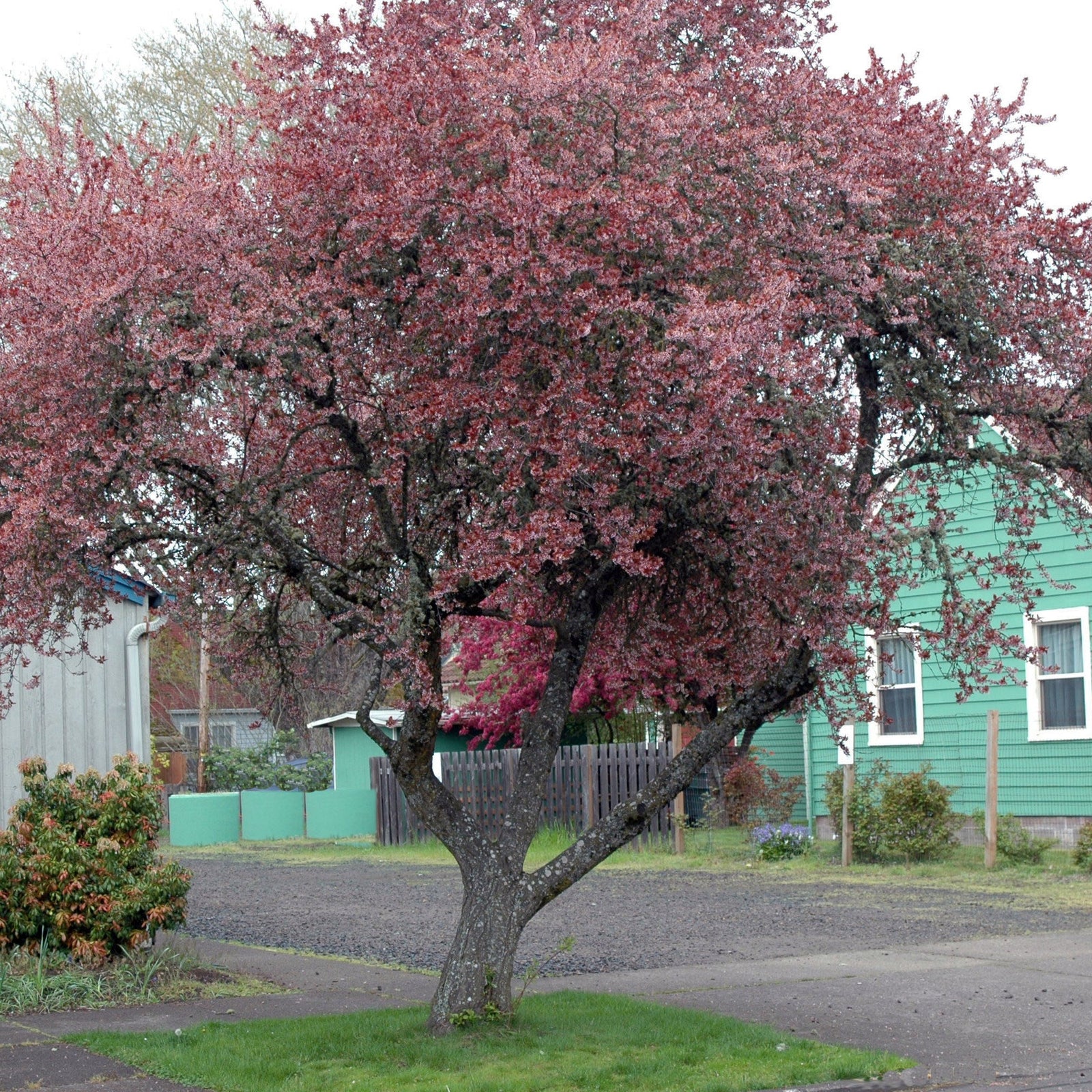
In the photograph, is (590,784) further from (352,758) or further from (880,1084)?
(880,1084)

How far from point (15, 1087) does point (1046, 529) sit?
14.4 meters

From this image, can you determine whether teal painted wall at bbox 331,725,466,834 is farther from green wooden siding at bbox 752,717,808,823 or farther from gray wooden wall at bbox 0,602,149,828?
gray wooden wall at bbox 0,602,149,828

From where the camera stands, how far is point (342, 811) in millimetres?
29141

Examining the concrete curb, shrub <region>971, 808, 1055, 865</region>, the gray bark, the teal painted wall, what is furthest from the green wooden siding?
the concrete curb

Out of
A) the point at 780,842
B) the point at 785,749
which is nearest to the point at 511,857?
the point at 780,842

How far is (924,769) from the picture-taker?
59.7ft

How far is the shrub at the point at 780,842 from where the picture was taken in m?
19.6

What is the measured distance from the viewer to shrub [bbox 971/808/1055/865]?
17266mm

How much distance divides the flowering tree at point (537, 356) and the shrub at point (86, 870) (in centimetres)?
288

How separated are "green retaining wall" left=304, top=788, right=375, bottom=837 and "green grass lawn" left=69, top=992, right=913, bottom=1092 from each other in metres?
20.7

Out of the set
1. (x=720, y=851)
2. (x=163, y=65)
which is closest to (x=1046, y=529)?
(x=720, y=851)

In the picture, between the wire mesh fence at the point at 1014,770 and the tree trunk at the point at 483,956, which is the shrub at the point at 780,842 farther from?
the tree trunk at the point at 483,956

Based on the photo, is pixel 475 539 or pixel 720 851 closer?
pixel 475 539

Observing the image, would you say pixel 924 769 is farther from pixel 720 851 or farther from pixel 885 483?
pixel 885 483
